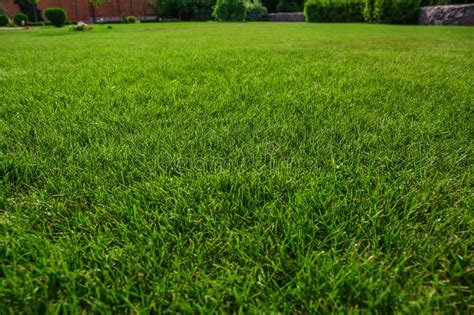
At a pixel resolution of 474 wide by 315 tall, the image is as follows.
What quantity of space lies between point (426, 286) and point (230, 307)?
0.53 meters

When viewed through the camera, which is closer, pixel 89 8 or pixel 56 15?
pixel 56 15

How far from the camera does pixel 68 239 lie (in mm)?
1004

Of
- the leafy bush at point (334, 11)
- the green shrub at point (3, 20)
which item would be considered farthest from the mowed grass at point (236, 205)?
the green shrub at point (3, 20)

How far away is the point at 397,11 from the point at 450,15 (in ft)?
10.5

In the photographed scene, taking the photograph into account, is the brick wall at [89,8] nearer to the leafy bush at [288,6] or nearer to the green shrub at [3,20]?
the green shrub at [3,20]

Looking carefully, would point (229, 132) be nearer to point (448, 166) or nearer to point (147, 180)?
point (147, 180)

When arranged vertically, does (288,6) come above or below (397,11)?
above

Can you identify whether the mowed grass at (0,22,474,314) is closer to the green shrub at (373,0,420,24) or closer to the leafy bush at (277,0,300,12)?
the green shrub at (373,0,420,24)

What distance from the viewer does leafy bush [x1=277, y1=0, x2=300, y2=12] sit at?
35.2 m

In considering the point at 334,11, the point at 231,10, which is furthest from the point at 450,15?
the point at 231,10

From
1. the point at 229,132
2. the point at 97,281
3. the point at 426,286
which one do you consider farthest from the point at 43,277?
the point at 229,132

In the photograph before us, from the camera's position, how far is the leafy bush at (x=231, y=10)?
26984 millimetres

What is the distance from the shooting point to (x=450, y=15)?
17078 mm

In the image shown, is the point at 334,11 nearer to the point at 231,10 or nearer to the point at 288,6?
the point at 231,10
